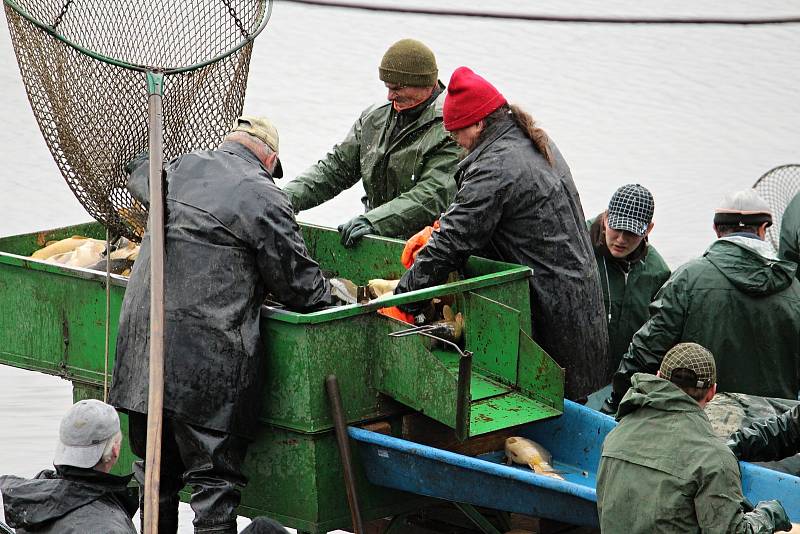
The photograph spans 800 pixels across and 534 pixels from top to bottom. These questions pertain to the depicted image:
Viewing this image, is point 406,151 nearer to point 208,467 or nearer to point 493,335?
point 493,335

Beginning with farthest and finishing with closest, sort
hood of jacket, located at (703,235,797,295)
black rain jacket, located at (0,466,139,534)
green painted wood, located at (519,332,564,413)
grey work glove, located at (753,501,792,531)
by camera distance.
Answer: hood of jacket, located at (703,235,797,295) < green painted wood, located at (519,332,564,413) < black rain jacket, located at (0,466,139,534) < grey work glove, located at (753,501,792,531)

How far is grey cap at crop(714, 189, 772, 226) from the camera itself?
584 centimetres

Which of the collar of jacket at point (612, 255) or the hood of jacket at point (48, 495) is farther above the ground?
the collar of jacket at point (612, 255)

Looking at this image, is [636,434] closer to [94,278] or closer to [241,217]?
[241,217]

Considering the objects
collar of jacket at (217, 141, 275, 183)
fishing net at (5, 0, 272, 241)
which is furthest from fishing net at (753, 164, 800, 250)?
collar of jacket at (217, 141, 275, 183)

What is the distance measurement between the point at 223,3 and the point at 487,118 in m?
1.32

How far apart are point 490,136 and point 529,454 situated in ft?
4.01

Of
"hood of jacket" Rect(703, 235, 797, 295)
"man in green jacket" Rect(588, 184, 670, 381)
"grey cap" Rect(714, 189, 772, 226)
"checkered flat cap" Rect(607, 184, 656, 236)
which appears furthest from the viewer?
"man in green jacket" Rect(588, 184, 670, 381)

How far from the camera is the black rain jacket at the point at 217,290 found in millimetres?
5039

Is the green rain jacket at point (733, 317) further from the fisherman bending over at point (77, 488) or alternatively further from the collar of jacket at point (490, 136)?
the fisherman bending over at point (77, 488)

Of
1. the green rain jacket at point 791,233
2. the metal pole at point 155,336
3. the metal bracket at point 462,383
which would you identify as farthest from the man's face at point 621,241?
the metal pole at point 155,336

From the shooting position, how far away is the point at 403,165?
661 cm

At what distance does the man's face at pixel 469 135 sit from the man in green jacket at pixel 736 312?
932mm

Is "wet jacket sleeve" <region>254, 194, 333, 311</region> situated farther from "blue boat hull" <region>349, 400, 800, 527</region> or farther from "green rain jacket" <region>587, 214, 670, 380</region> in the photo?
"green rain jacket" <region>587, 214, 670, 380</region>
